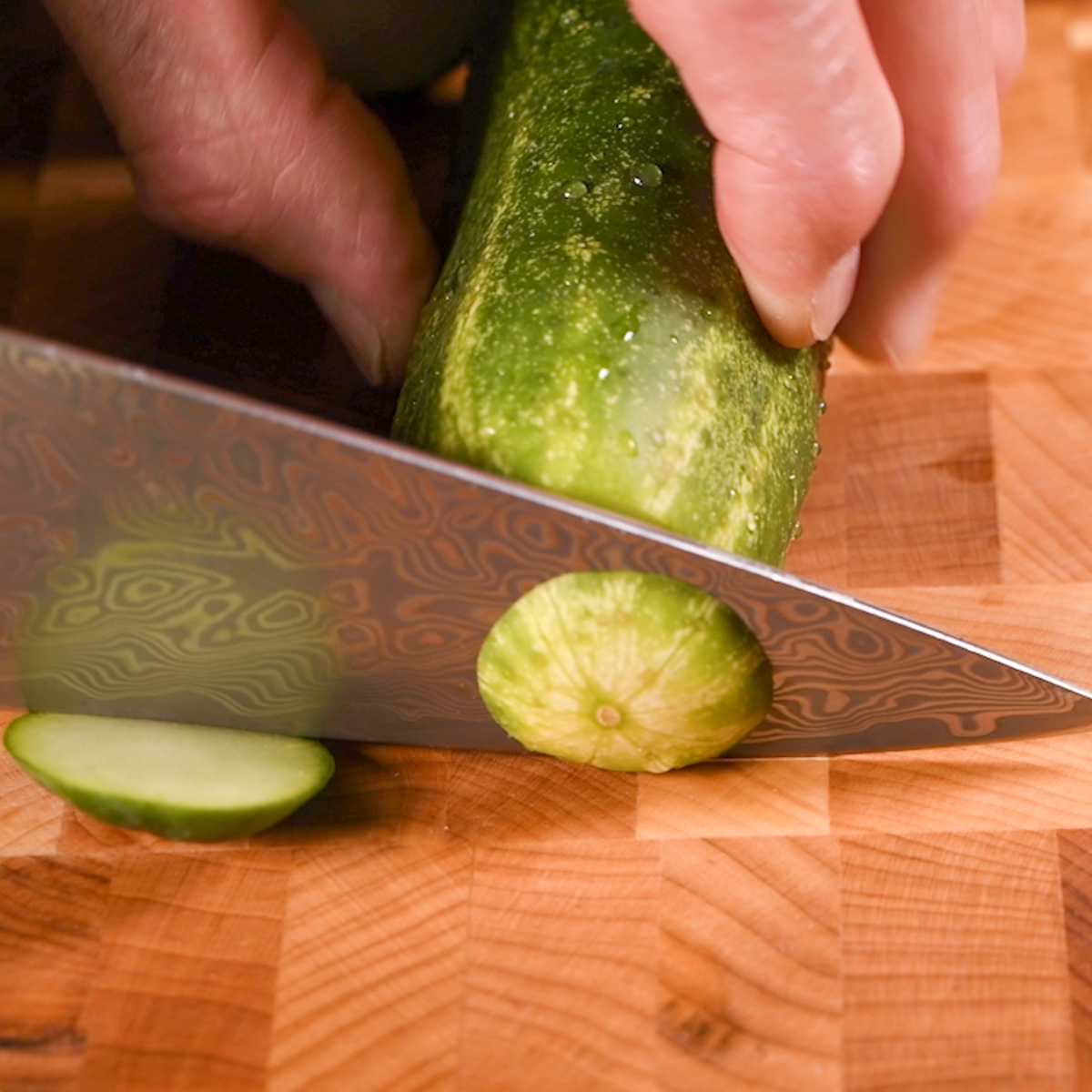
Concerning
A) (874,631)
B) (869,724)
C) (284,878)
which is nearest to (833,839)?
(869,724)

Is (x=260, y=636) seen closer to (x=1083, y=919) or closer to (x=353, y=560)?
(x=353, y=560)

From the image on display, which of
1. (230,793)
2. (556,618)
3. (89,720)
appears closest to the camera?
(556,618)

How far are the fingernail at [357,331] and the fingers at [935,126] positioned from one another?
1.94 ft

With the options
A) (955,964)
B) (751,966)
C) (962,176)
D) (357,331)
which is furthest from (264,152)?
(955,964)

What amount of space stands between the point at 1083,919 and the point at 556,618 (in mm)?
589

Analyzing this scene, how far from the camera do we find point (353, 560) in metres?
1.41

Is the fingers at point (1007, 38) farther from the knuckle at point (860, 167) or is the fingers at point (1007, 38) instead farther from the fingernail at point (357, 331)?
the fingernail at point (357, 331)

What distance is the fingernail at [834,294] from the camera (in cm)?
150

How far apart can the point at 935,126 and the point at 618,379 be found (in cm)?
45

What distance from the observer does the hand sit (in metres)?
1.27

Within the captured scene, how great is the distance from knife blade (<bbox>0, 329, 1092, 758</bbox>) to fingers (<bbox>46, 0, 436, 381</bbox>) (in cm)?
47

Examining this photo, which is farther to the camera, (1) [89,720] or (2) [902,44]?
(1) [89,720]

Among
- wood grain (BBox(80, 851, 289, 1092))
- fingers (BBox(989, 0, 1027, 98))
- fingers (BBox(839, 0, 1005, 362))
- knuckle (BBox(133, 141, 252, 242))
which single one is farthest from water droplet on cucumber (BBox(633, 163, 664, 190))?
wood grain (BBox(80, 851, 289, 1092))

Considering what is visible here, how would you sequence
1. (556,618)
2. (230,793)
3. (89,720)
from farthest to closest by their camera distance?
(89,720)
(230,793)
(556,618)
